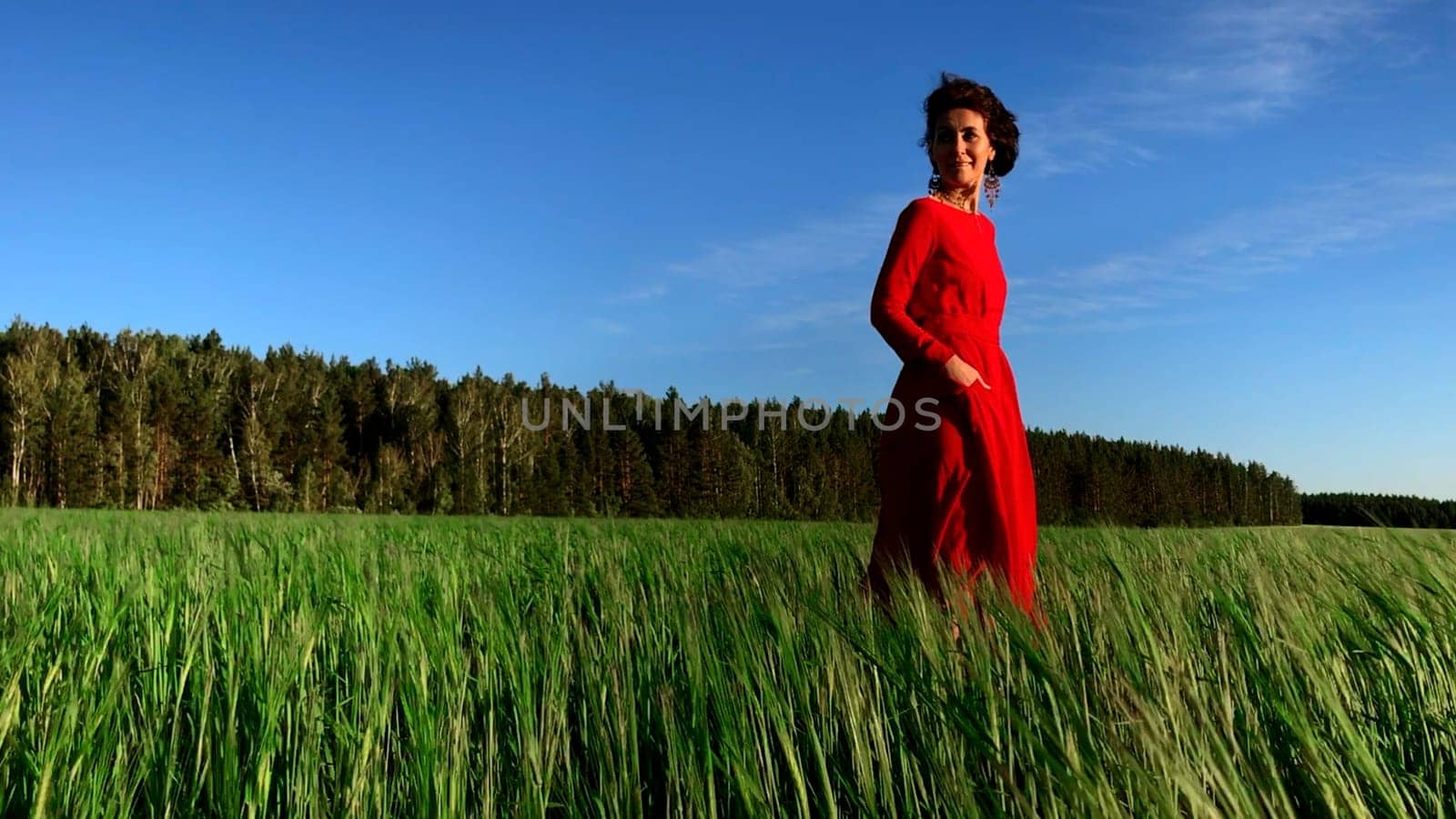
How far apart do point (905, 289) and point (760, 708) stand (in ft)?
5.92

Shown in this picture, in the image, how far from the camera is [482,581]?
346 centimetres

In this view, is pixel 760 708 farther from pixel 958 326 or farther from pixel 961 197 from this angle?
pixel 961 197

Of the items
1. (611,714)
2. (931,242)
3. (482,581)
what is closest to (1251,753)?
(611,714)

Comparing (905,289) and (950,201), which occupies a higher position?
(950,201)

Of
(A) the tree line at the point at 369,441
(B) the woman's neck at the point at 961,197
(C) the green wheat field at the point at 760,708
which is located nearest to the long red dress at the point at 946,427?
(B) the woman's neck at the point at 961,197

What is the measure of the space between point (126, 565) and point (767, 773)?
390 centimetres

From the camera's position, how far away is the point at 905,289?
2959 mm

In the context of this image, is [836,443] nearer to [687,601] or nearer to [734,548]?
[734,548]

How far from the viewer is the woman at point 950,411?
2.82 m

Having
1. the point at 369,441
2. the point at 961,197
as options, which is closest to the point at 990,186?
the point at 961,197

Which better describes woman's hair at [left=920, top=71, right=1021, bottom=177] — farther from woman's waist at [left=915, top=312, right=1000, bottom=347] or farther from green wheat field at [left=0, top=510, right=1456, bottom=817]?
green wheat field at [left=0, top=510, right=1456, bottom=817]

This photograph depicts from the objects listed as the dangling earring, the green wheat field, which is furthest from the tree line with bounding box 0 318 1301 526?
the green wheat field

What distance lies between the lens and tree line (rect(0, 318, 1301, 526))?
32938 mm

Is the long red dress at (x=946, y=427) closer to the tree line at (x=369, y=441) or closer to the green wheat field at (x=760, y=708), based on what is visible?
the green wheat field at (x=760, y=708)
